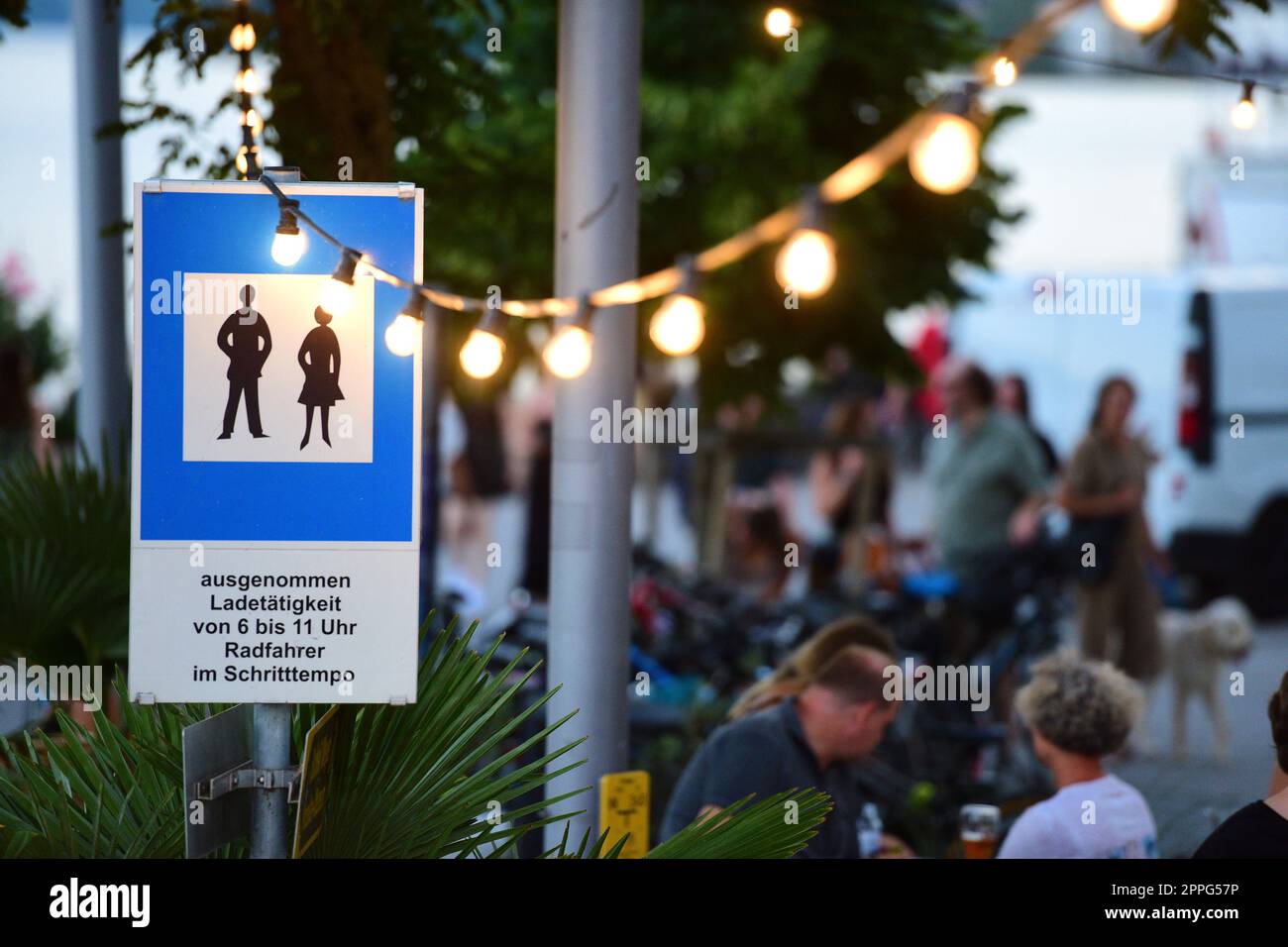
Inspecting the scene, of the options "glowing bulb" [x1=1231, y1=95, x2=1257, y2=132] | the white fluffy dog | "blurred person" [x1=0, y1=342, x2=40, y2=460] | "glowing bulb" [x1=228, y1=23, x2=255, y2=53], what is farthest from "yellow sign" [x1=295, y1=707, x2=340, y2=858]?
"blurred person" [x1=0, y1=342, x2=40, y2=460]

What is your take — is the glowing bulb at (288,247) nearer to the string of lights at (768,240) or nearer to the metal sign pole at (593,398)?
the string of lights at (768,240)

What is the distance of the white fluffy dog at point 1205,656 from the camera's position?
8.68 m

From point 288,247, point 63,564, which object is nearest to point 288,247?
point 288,247

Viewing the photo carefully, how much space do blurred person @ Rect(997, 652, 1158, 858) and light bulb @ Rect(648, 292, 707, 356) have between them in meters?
1.83

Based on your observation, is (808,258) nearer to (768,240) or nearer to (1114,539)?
(768,240)

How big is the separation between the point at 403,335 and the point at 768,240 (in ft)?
2.33

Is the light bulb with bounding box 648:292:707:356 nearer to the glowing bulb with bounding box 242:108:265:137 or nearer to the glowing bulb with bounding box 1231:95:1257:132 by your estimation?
the glowing bulb with bounding box 242:108:265:137

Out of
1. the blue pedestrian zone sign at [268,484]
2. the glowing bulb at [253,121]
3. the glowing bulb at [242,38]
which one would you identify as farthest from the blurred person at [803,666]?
the glowing bulb at [242,38]

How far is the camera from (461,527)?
14.4 metres

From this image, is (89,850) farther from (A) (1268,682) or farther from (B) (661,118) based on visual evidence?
(A) (1268,682)

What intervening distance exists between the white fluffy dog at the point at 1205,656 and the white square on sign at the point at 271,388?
6665 mm

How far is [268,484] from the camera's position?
3115 millimetres

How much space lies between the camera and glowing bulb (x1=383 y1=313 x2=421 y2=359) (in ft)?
10.1

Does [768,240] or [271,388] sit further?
[271,388]
